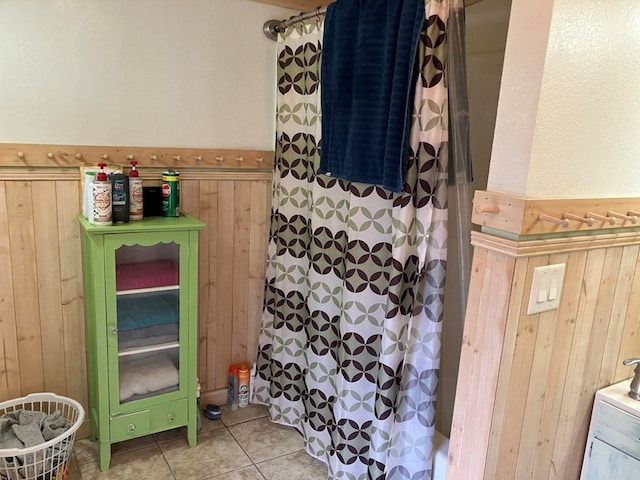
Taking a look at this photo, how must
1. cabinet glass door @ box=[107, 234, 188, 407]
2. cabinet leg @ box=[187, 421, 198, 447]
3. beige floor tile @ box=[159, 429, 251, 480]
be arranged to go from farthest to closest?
cabinet leg @ box=[187, 421, 198, 447], beige floor tile @ box=[159, 429, 251, 480], cabinet glass door @ box=[107, 234, 188, 407]

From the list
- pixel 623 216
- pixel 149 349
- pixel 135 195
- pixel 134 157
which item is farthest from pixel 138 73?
pixel 623 216

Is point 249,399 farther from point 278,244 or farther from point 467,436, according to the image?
point 467,436

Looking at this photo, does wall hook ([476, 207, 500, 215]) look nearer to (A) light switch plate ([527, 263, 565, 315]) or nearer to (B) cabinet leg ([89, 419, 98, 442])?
(A) light switch plate ([527, 263, 565, 315])

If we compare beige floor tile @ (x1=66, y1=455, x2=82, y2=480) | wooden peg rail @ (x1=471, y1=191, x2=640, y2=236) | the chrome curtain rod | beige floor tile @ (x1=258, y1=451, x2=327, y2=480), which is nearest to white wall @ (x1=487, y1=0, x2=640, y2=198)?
wooden peg rail @ (x1=471, y1=191, x2=640, y2=236)

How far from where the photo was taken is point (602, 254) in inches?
56.0

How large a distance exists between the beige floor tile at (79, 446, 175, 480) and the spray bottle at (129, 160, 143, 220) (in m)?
1.04

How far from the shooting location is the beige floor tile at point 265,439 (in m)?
2.26

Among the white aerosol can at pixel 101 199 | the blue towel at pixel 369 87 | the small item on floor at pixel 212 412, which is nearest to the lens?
the blue towel at pixel 369 87

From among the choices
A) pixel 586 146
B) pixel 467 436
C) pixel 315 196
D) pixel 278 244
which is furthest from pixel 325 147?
pixel 467 436

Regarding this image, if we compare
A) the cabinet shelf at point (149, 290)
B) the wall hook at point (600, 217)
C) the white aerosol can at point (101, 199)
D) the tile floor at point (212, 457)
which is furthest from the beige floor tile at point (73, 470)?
the wall hook at point (600, 217)

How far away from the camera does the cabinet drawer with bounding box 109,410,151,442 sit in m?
2.06

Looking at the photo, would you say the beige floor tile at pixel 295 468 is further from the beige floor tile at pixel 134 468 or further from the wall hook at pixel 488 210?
the wall hook at pixel 488 210

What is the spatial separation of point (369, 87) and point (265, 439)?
1.65 meters

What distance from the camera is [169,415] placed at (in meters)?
2.19
